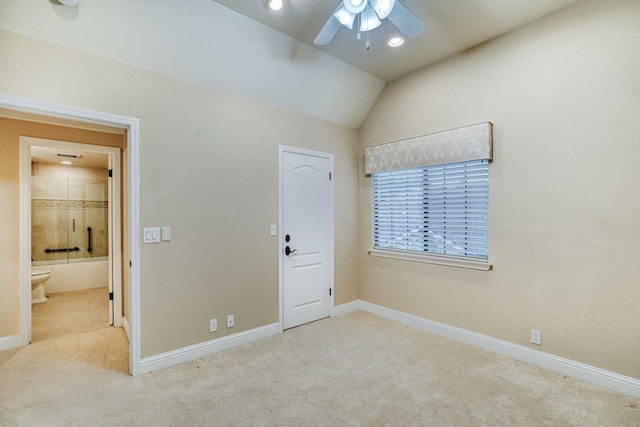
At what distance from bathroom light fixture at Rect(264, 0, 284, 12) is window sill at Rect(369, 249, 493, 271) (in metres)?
2.87

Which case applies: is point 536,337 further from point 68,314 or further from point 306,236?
point 68,314

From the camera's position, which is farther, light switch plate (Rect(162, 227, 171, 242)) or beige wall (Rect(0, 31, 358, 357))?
light switch plate (Rect(162, 227, 171, 242))

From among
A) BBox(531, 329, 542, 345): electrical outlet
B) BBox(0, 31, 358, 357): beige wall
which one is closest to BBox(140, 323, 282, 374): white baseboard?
BBox(0, 31, 358, 357): beige wall

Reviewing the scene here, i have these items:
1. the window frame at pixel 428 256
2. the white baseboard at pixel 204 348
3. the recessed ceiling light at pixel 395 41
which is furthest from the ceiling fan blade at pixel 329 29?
the white baseboard at pixel 204 348

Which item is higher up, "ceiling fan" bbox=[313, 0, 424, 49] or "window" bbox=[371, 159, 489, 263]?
"ceiling fan" bbox=[313, 0, 424, 49]

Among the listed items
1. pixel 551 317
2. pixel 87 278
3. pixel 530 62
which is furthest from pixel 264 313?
pixel 87 278

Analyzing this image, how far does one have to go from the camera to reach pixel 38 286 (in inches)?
179

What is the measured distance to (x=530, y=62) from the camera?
2.67 metres

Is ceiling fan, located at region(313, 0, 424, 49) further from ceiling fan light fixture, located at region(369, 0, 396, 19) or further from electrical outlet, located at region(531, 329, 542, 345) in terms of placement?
electrical outlet, located at region(531, 329, 542, 345)

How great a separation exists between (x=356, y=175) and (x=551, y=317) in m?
2.68

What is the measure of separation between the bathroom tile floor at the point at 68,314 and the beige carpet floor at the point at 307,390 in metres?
0.49

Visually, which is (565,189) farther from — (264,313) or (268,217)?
(264,313)

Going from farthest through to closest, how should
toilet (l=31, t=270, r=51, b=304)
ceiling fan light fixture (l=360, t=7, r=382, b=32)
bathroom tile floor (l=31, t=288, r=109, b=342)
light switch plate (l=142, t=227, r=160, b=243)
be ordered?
1. toilet (l=31, t=270, r=51, b=304)
2. bathroom tile floor (l=31, t=288, r=109, b=342)
3. light switch plate (l=142, t=227, r=160, b=243)
4. ceiling fan light fixture (l=360, t=7, r=382, b=32)

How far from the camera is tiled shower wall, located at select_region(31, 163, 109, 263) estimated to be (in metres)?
5.37
